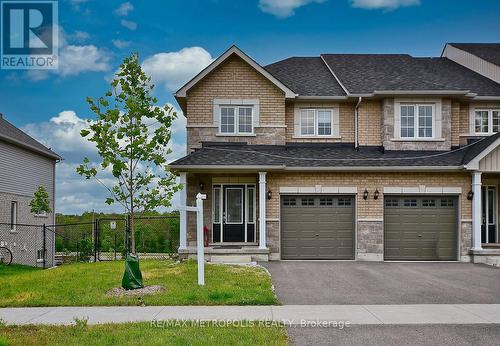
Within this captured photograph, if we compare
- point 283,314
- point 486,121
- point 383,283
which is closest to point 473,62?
point 486,121

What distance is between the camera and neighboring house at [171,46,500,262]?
19188 millimetres

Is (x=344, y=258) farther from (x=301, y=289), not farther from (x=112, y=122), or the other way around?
(x=112, y=122)

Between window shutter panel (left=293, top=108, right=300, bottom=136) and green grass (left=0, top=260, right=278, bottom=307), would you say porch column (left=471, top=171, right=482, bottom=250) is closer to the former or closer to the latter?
window shutter panel (left=293, top=108, right=300, bottom=136)

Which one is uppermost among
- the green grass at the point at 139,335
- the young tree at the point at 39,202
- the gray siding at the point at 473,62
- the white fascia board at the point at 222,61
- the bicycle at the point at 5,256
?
the gray siding at the point at 473,62

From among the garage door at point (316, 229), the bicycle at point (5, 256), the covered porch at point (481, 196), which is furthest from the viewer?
the bicycle at point (5, 256)

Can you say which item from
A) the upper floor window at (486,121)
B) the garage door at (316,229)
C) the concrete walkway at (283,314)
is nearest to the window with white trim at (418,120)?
the upper floor window at (486,121)

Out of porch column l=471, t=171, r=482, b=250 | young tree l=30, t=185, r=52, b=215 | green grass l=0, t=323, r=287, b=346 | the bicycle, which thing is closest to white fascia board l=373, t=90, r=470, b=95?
porch column l=471, t=171, r=482, b=250

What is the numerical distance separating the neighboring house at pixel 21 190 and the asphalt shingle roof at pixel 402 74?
16.3 m

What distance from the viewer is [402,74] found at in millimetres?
22734

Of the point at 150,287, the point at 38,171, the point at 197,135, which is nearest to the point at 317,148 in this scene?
the point at 197,135

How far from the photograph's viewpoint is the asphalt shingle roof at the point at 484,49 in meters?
24.9

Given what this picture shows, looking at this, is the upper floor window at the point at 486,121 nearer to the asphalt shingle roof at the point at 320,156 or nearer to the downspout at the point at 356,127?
the asphalt shingle roof at the point at 320,156

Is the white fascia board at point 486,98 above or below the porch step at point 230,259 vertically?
above

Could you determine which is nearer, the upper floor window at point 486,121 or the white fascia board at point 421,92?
the white fascia board at point 421,92
